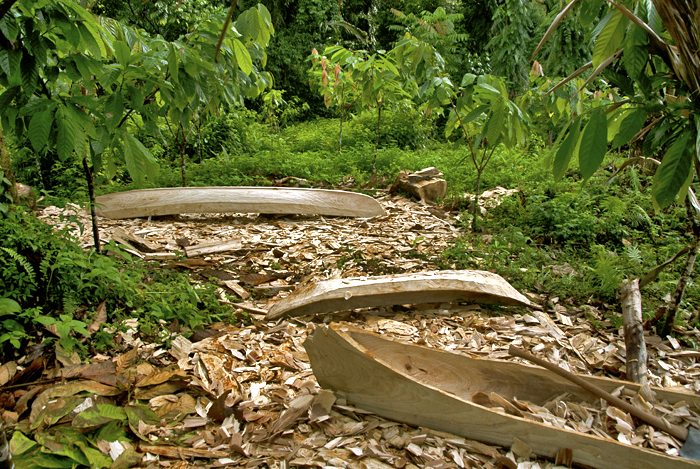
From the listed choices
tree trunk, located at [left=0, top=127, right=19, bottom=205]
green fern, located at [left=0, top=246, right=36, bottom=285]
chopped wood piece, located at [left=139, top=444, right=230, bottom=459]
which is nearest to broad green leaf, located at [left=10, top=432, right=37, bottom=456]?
chopped wood piece, located at [left=139, top=444, right=230, bottom=459]

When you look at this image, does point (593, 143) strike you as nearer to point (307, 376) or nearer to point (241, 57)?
point (241, 57)

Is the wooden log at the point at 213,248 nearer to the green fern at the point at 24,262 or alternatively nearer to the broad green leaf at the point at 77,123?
the green fern at the point at 24,262

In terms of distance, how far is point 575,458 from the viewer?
53.6 inches

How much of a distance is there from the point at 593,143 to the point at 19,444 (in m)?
1.96

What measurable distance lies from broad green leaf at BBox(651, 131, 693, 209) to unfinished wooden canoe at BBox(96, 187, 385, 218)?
13.1 ft

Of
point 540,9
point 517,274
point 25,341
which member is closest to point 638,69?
point 517,274

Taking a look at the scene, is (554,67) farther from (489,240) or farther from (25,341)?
(25,341)

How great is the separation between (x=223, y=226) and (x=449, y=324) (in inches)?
115

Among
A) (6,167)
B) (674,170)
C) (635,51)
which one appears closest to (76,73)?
(6,167)

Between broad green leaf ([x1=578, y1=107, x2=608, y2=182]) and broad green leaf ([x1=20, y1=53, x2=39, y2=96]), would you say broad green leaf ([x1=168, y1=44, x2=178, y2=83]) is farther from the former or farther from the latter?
broad green leaf ([x1=578, y1=107, x2=608, y2=182])

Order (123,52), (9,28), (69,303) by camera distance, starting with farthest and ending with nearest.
A: (69,303) < (123,52) < (9,28)

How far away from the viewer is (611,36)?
1.02 metres

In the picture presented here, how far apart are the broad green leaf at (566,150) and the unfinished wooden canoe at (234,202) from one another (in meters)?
3.81

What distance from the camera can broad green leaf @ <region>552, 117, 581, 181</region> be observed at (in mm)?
992
